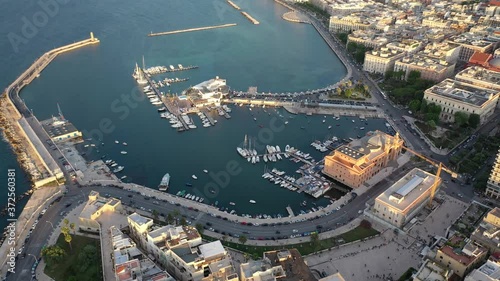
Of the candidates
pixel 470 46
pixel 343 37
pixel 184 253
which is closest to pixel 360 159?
pixel 184 253

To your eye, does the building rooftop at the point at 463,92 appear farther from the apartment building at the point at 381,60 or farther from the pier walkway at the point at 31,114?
the pier walkway at the point at 31,114

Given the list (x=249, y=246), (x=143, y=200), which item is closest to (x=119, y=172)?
(x=143, y=200)

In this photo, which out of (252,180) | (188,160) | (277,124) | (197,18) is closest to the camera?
(252,180)

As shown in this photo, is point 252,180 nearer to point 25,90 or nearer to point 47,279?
point 47,279

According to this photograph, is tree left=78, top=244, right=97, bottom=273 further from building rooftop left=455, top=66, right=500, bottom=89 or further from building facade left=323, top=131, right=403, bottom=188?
building rooftop left=455, top=66, right=500, bottom=89

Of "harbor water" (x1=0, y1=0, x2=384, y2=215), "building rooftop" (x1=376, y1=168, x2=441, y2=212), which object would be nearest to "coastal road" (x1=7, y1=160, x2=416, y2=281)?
"building rooftop" (x1=376, y1=168, x2=441, y2=212)

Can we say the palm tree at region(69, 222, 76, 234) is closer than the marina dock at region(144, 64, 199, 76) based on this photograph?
Yes

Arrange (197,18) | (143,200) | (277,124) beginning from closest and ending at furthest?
(143,200) < (277,124) < (197,18)
